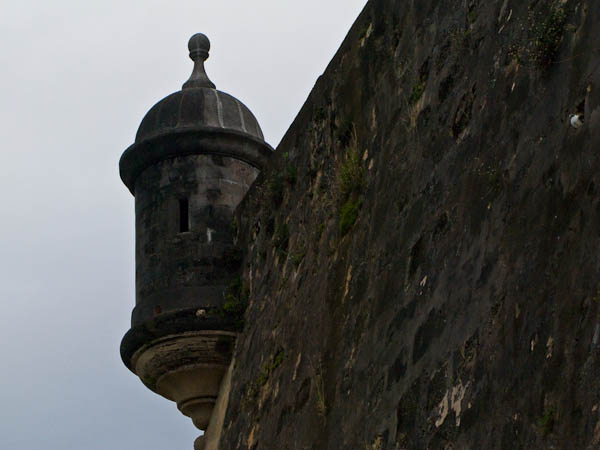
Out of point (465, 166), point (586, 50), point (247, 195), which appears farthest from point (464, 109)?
point (247, 195)

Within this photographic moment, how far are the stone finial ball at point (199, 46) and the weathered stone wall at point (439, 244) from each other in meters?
2.97

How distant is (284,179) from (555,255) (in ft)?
15.2

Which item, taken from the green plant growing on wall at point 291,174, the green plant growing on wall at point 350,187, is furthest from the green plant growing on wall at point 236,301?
the green plant growing on wall at point 350,187

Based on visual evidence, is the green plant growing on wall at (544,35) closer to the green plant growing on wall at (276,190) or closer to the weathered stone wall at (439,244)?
the weathered stone wall at (439,244)

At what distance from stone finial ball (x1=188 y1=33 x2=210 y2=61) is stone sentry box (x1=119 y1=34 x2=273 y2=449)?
735mm

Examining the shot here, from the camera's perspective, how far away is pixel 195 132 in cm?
1095

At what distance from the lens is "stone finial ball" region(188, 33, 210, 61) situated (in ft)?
40.1

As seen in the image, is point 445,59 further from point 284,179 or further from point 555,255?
point 284,179

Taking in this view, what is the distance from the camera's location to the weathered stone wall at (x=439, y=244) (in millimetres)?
4895

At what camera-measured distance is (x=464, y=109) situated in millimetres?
6426

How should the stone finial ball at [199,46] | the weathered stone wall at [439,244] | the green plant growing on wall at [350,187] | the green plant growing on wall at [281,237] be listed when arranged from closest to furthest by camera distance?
the weathered stone wall at [439,244] → the green plant growing on wall at [350,187] → the green plant growing on wall at [281,237] → the stone finial ball at [199,46]

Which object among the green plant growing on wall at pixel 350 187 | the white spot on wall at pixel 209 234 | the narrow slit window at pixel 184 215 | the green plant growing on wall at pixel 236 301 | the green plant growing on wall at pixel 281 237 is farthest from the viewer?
the narrow slit window at pixel 184 215

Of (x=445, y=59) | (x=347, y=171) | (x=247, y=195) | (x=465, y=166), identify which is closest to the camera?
(x=465, y=166)

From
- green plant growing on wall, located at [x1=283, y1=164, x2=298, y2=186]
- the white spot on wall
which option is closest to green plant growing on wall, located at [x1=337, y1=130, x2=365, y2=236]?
green plant growing on wall, located at [x1=283, y1=164, x2=298, y2=186]
